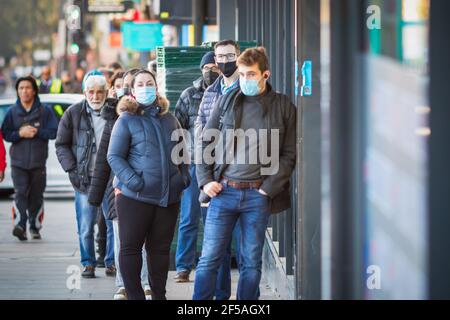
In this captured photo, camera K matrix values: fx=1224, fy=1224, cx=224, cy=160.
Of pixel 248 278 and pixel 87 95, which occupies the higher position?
pixel 87 95

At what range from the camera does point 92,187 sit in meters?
9.43

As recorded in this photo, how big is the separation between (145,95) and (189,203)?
2.29m

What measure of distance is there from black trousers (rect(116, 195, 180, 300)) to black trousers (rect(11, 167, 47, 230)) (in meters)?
5.64

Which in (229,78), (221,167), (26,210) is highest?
(229,78)

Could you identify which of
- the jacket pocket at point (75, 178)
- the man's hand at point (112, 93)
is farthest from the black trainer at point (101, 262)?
the man's hand at point (112, 93)

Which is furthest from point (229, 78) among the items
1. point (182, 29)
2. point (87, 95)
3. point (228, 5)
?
point (182, 29)

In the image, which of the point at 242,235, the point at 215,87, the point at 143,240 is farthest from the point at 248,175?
the point at 215,87

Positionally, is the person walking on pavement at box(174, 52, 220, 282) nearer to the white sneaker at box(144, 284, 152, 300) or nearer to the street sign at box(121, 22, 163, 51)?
the white sneaker at box(144, 284, 152, 300)

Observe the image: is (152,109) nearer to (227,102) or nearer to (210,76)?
(227,102)

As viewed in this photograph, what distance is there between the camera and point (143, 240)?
350 inches

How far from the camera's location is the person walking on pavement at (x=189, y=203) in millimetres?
10648
